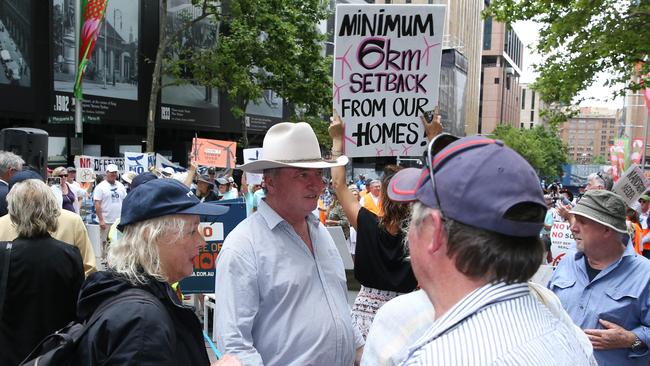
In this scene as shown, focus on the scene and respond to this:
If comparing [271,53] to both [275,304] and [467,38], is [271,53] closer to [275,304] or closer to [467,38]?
[275,304]

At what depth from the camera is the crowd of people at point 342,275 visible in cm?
132

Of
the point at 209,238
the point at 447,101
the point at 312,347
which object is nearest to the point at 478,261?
the point at 312,347

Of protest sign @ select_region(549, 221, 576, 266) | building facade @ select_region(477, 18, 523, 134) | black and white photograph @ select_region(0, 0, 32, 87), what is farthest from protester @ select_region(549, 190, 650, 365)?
building facade @ select_region(477, 18, 523, 134)

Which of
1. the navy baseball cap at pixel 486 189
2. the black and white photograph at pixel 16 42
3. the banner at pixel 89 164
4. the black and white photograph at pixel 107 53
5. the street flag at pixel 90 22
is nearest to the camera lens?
the navy baseball cap at pixel 486 189

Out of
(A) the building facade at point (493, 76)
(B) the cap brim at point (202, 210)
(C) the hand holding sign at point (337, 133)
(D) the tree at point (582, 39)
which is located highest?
(A) the building facade at point (493, 76)

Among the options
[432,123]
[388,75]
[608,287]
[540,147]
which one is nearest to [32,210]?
[432,123]

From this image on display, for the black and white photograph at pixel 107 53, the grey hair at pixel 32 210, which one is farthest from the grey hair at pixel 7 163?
the black and white photograph at pixel 107 53

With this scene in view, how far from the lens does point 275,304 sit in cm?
282

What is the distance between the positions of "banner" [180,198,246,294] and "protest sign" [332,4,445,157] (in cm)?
210

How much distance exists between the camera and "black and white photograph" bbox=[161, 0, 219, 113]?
2700 cm

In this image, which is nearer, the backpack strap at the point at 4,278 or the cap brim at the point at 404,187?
the cap brim at the point at 404,187

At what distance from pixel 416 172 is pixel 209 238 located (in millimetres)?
5156

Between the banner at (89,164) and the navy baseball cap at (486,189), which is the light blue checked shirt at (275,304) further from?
the banner at (89,164)

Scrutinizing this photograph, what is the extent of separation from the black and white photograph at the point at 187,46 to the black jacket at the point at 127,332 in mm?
24480
